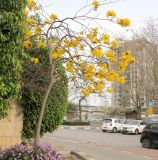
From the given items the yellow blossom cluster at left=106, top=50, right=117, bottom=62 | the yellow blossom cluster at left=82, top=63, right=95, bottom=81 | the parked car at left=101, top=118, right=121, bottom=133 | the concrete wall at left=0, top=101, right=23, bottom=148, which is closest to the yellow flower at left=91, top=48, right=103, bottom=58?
the yellow blossom cluster at left=106, top=50, right=117, bottom=62

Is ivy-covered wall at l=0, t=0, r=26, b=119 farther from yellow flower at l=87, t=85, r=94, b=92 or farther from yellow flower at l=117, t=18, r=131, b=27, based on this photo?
yellow flower at l=87, t=85, r=94, b=92

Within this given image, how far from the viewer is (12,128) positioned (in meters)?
14.4

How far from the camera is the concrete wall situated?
14.2 meters

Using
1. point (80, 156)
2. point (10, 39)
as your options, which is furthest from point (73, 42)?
point (80, 156)

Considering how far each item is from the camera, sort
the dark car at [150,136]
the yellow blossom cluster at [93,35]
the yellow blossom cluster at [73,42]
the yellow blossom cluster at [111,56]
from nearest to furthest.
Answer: the yellow blossom cluster at [111,56], the yellow blossom cluster at [93,35], the yellow blossom cluster at [73,42], the dark car at [150,136]

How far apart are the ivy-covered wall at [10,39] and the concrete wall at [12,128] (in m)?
7.02

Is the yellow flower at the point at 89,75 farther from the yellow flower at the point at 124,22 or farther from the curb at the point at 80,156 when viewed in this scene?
the curb at the point at 80,156

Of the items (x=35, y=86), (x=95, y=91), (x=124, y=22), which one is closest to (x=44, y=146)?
(x=95, y=91)

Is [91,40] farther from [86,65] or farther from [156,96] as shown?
[156,96]

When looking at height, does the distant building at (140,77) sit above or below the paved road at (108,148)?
above

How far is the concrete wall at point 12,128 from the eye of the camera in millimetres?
14219

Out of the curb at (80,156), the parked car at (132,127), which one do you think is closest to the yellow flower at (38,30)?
the curb at (80,156)

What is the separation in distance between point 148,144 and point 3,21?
64.0 feet

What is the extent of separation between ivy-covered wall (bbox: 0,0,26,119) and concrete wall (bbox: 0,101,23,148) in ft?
23.0
